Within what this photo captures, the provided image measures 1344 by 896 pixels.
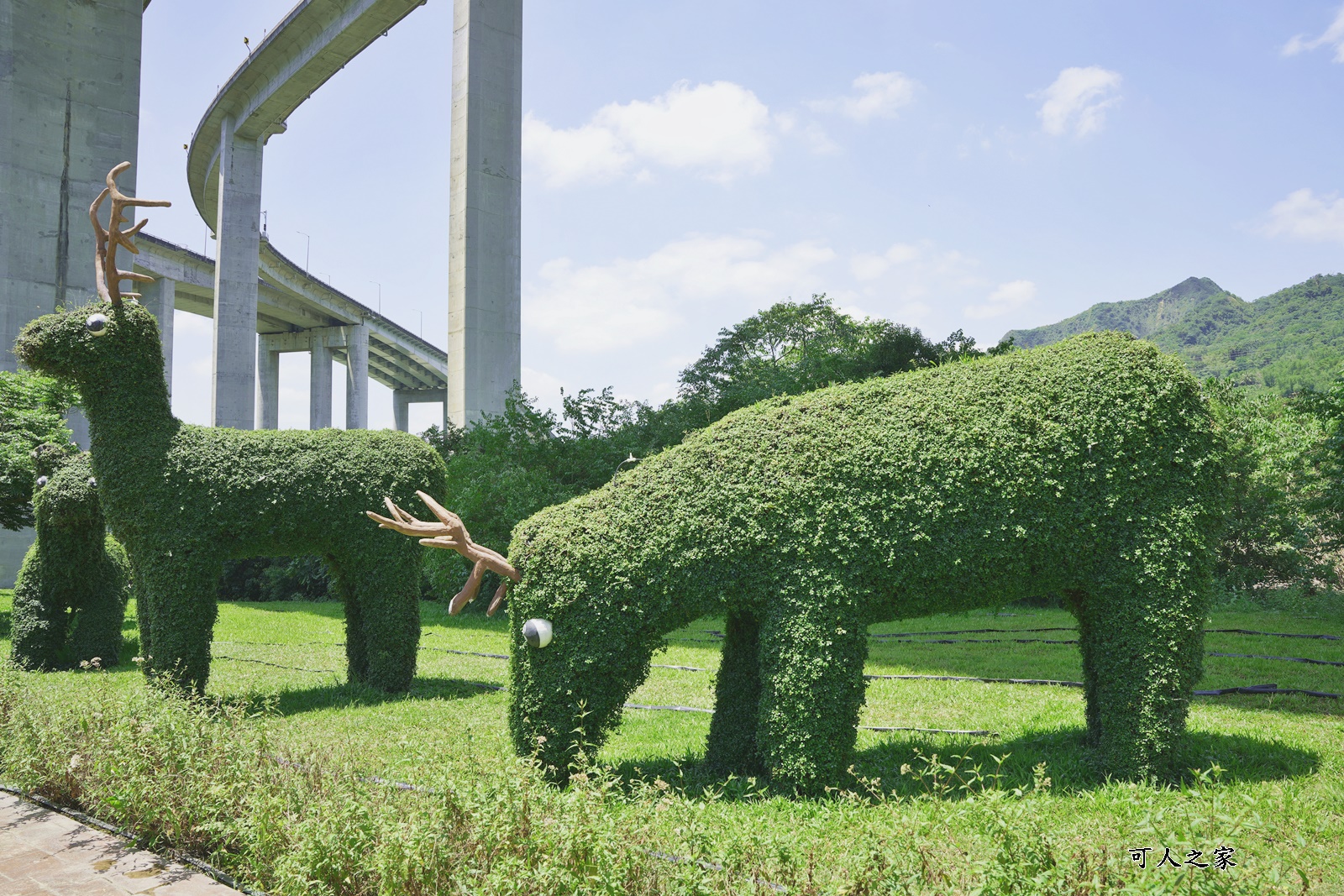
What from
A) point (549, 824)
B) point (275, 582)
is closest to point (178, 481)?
point (549, 824)

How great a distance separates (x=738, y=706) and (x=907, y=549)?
6.27 ft

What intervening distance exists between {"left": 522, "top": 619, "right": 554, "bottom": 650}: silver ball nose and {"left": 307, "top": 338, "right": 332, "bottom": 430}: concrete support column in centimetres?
4671

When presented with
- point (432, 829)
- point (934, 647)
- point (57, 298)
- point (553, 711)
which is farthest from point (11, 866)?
point (57, 298)

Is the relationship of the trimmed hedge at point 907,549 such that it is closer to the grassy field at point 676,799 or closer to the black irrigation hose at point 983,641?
the grassy field at point 676,799

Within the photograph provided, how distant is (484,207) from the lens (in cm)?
2334

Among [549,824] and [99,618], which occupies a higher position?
[99,618]

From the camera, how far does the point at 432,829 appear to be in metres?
4.62

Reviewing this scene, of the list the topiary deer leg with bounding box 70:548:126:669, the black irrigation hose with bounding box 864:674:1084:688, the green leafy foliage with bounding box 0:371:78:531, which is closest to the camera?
the black irrigation hose with bounding box 864:674:1084:688

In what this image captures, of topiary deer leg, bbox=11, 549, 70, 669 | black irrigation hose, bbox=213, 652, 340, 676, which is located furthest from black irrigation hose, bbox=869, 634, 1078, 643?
topiary deer leg, bbox=11, 549, 70, 669

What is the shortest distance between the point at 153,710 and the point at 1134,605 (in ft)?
23.7

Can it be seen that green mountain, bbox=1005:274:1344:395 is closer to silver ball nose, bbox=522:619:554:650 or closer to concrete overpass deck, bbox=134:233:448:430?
silver ball nose, bbox=522:619:554:650

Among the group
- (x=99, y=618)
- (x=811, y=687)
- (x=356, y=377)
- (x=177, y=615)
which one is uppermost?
(x=356, y=377)

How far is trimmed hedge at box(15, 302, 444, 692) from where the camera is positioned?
29.0 ft

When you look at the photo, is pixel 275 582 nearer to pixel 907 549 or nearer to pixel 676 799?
pixel 676 799
